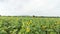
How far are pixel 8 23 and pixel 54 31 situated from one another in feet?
4.88

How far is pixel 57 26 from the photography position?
6008mm

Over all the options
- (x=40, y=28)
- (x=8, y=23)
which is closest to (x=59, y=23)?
(x=40, y=28)

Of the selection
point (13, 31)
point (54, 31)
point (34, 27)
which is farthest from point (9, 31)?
point (54, 31)

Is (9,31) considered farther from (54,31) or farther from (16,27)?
(54,31)

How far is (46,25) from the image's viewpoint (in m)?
Answer: 6.02

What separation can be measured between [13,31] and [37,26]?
0.72 metres

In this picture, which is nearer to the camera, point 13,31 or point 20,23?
point 13,31

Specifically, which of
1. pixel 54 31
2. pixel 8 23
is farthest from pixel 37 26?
pixel 8 23

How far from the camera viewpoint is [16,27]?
6094mm

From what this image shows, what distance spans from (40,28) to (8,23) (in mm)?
1150

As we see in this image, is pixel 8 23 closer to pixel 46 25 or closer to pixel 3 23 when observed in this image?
pixel 3 23

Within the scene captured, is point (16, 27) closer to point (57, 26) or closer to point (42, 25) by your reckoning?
point (42, 25)

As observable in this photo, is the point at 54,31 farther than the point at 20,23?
No

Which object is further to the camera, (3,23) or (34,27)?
(3,23)
